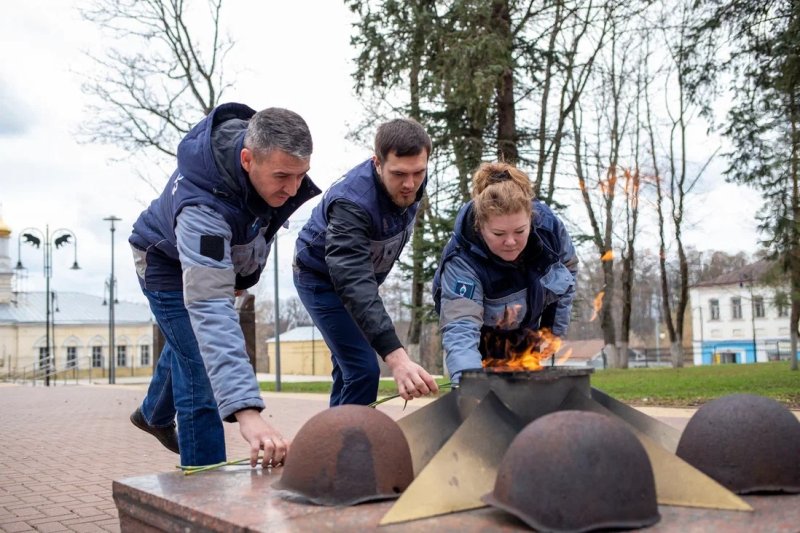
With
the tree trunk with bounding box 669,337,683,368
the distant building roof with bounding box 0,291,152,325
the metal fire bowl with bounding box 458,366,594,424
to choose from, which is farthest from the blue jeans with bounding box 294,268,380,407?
the distant building roof with bounding box 0,291,152,325

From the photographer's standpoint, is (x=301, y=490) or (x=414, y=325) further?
(x=414, y=325)

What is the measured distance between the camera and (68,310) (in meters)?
57.4

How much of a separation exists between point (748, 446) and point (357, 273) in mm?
1652

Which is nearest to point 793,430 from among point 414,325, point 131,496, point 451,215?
point 131,496

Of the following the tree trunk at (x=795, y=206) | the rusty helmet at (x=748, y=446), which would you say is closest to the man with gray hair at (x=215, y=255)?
the rusty helmet at (x=748, y=446)

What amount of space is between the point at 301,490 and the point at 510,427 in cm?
73

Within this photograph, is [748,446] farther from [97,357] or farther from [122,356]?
[97,357]

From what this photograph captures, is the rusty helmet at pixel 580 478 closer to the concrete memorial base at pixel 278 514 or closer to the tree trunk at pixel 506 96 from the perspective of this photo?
the concrete memorial base at pixel 278 514

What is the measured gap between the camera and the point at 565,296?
4.05 meters

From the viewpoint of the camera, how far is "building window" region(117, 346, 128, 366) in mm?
55938

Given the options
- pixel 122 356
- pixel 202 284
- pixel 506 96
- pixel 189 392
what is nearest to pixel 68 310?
pixel 122 356

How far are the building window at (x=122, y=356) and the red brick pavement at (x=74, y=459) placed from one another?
44.3m

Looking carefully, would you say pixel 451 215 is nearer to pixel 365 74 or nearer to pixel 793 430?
pixel 365 74

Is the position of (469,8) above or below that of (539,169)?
above
